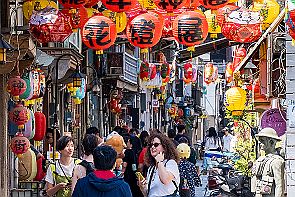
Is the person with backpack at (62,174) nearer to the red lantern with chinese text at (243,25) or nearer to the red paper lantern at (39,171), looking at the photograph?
the red paper lantern at (39,171)

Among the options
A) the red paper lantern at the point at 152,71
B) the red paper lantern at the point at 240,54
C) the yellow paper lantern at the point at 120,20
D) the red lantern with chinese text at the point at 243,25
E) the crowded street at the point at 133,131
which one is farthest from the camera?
the red paper lantern at the point at 152,71

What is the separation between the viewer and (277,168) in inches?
503

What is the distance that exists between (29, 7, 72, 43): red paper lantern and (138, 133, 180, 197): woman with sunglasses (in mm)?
3327

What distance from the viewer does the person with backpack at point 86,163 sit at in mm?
10797

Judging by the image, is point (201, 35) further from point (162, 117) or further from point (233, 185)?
point (162, 117)

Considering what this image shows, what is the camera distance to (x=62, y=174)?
38.1ft

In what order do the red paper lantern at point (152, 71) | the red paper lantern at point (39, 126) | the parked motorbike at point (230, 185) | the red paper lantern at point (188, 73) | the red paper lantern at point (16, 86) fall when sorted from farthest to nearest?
the red paper lantern at point (188, 73)
the red paper lantern at point (152, 71)
the parked motorbike at point (230, 185)
the red paper lantern at point (39, 126)
the red paper lantern at point (16, 86)

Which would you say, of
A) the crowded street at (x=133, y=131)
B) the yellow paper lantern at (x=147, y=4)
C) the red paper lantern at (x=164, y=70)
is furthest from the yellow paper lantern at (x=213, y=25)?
the red paper lantern at (x=164, y=70)

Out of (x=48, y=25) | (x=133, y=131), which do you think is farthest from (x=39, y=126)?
(x=133, y=131)

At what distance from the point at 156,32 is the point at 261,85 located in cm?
462

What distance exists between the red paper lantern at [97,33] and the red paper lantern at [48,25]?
2.45 ft

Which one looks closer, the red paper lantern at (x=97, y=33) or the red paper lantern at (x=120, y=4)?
the red paper lantern at (x=120, y=4)

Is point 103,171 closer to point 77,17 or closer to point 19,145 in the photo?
point 19,145

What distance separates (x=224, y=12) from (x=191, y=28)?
114cm
